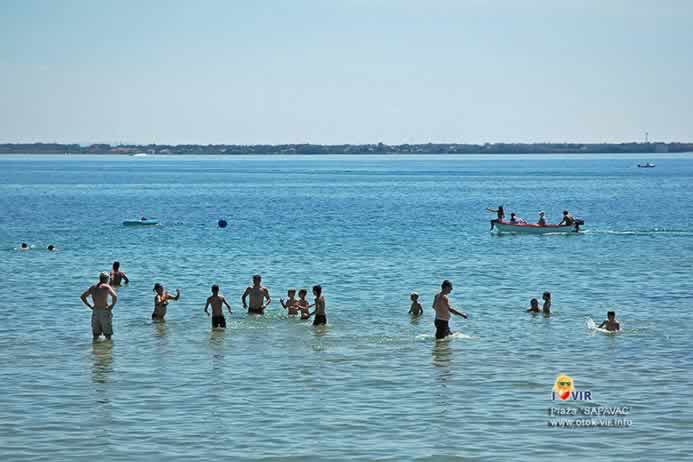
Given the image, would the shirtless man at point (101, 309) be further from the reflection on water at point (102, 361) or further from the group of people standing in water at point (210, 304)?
the reflection on water at point (102, 361)

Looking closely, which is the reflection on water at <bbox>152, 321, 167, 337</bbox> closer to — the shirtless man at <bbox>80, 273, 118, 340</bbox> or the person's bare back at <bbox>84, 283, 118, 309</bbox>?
the shirtless man at <bbox>80, 273, 118, 340</bbox>

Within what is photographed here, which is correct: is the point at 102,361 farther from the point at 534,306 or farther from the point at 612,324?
the point at 534,306

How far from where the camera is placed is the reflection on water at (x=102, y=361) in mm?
23047

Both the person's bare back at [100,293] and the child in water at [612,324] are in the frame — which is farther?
the child in water at [612,324]

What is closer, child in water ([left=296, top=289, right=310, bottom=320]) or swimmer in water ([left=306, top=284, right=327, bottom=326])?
swimmer in water ([left=306, top=284, right=327, bottom=326])

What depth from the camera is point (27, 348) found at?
2655 cm

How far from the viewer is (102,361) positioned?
81.3ft

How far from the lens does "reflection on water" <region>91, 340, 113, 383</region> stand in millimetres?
23047

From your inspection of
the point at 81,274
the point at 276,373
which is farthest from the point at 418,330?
the point at 81,274

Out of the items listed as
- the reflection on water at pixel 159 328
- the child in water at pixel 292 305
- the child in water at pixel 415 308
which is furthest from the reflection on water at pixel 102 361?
the child in water at pixel 415 308

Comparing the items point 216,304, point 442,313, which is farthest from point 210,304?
point 442,313

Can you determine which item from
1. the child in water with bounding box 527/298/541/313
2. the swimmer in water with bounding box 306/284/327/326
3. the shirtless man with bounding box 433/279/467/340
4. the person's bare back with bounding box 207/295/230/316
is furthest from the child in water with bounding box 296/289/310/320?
the child in water with bounding box 527/298/541/313

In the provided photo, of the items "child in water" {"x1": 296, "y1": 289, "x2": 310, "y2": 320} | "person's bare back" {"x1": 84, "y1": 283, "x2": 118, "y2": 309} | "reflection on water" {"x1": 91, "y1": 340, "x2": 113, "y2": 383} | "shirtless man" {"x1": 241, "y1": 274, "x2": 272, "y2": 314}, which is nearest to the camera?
"reflection on water" {"x1": 91, "y1": 340, "x2": 113, "y2": 383}

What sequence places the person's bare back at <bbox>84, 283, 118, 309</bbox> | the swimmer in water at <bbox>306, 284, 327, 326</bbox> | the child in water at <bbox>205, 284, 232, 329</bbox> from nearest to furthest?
1. the person's bare back at <bbox>84, 283, 118, 309</bbox>
2. the child in water at <bbox>205, 284, 232, 329</bbox>
3. the swimmer in water at <bbox>306, 284, 327, 326</bbox>
